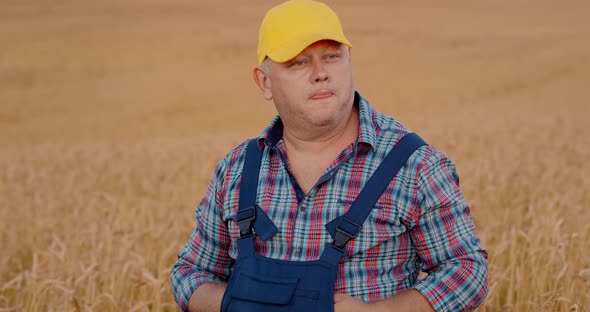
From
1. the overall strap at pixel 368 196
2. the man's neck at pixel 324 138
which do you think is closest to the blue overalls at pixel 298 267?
the overall strap at pixel 368 196

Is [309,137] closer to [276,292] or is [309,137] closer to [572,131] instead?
[276,292]

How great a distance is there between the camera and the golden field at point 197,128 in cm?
416

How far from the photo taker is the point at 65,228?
5699mm

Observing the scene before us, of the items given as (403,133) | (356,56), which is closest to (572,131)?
(403,133)

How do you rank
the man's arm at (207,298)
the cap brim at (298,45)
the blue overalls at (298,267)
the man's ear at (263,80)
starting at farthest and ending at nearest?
the man's ear at (263,80) → the man's arm at (207,298) → the cap brim at (298,45) → the blue overalls at (298,267)

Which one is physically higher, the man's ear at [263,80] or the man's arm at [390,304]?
the man's ear at [263,80]

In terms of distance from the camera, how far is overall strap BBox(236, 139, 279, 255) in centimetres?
220

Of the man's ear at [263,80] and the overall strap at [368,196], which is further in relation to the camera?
the man's ear at [263,80]

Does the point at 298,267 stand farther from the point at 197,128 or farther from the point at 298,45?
the point at 197,128

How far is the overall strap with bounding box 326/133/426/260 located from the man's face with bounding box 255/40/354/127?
24 cm

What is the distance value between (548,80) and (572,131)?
67.2ft

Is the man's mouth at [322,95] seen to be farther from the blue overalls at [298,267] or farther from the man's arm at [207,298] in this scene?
the man's arm at [207,298]

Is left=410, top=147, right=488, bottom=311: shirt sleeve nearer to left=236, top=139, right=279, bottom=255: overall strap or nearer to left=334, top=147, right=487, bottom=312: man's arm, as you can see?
left=334, top=147, right=487, bottom=312: man's arm

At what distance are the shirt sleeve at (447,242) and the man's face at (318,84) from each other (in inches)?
13.6
